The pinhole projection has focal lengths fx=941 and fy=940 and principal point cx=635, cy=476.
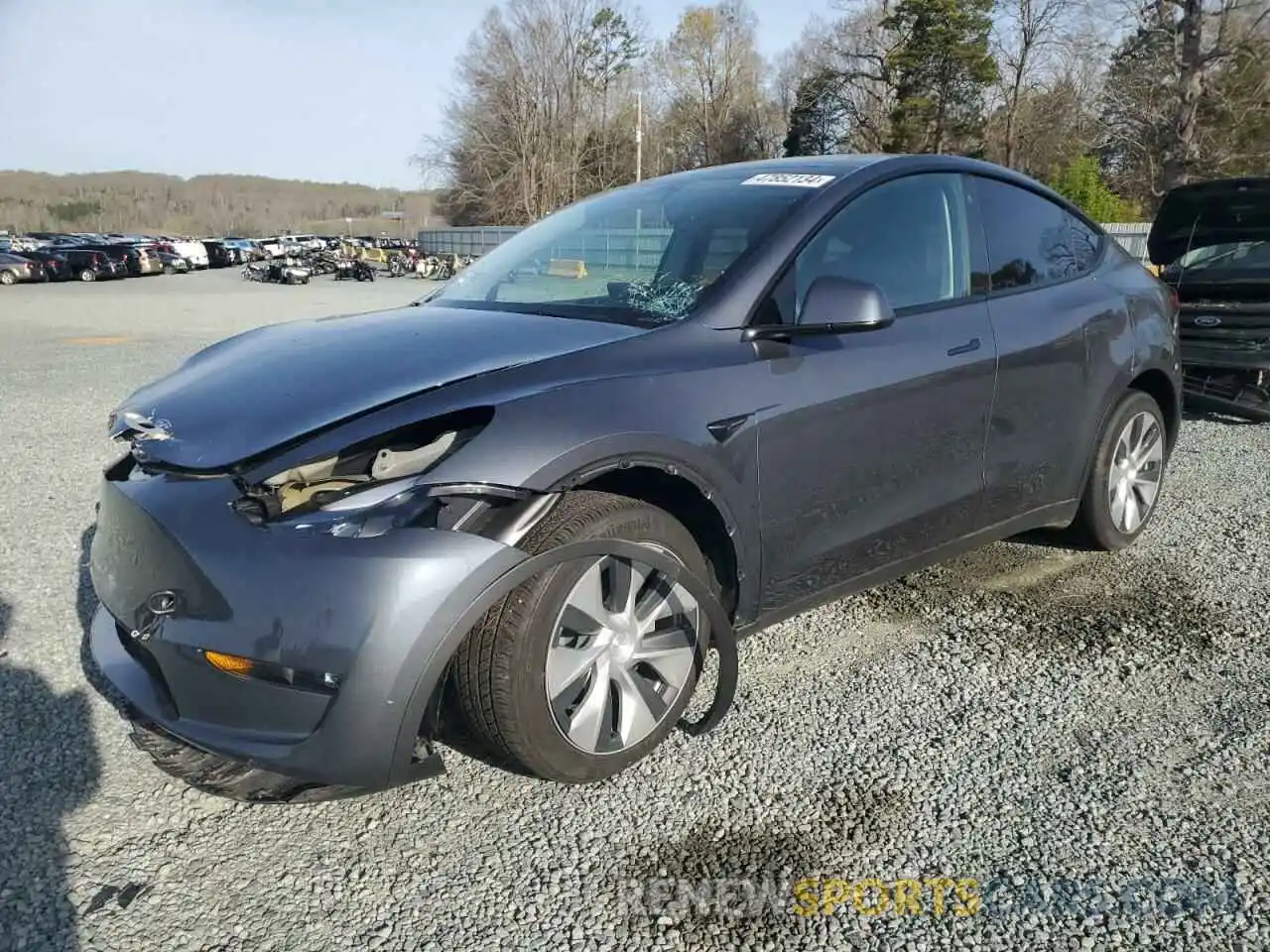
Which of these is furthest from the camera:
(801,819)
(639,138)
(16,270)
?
(639,138)

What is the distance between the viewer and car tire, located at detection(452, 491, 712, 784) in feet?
7.06

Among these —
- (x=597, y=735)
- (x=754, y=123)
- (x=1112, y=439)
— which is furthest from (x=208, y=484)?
(x=754, y=123)

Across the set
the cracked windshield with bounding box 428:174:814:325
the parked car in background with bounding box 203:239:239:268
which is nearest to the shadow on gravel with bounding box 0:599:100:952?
the cracked windshield with bounding box 428:174:814:325

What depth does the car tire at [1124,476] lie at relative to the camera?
12.7 ft

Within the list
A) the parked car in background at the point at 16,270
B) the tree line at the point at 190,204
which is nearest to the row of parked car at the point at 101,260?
the parked car in background at the point at 16,270

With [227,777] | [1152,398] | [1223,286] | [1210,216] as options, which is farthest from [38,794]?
[1210,216]

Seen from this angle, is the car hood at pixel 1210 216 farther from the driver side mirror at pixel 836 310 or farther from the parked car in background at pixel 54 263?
the parked car in background at pixel 54 263

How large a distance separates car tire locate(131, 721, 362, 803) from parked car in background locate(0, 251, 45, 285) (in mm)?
36898

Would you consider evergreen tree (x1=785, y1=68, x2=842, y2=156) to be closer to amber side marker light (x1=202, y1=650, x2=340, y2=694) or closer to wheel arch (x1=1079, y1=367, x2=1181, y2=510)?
wheel arch (x1=1079, y1=367, x2=1181, y2=510)

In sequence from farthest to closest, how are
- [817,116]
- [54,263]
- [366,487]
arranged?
[817,116], [54,263], [366,487]

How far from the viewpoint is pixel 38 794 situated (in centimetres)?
242

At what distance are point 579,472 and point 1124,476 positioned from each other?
9.52 ft

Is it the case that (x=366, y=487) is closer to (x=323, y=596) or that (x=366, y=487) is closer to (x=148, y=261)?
(x=323, y=596)

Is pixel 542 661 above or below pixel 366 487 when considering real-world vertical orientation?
below
